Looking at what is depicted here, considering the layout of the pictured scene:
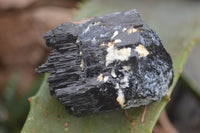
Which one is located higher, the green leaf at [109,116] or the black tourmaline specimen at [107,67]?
the black tourmaline specimen at [107,67]

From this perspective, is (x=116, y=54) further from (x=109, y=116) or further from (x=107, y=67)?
(x=109, y=116)

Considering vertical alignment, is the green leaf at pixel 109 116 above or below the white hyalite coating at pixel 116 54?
below

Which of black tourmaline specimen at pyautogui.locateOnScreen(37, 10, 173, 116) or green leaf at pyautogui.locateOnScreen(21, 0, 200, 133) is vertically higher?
black tourmaline specimen at pyautogui.locateOnScreen(37, 10, 173, 116)

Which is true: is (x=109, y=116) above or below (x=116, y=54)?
below

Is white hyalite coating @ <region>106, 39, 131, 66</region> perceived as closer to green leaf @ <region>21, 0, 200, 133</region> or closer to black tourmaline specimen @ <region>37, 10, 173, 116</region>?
black tourmaline specimen @ <region>37, 10, 173, 116</region>

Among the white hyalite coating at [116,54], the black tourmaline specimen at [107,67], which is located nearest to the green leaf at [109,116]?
the black tourmaline specimen at [107,67]

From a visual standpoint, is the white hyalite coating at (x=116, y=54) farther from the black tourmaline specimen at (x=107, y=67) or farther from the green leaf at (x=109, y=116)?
the green leaf at (x=109, y=116)

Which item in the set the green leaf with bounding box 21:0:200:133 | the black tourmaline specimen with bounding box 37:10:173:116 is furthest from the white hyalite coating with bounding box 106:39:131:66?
the green leaf with bounding box 21:0:200:133

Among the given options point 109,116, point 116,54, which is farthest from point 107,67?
point 109,116

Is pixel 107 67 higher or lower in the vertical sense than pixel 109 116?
higher
